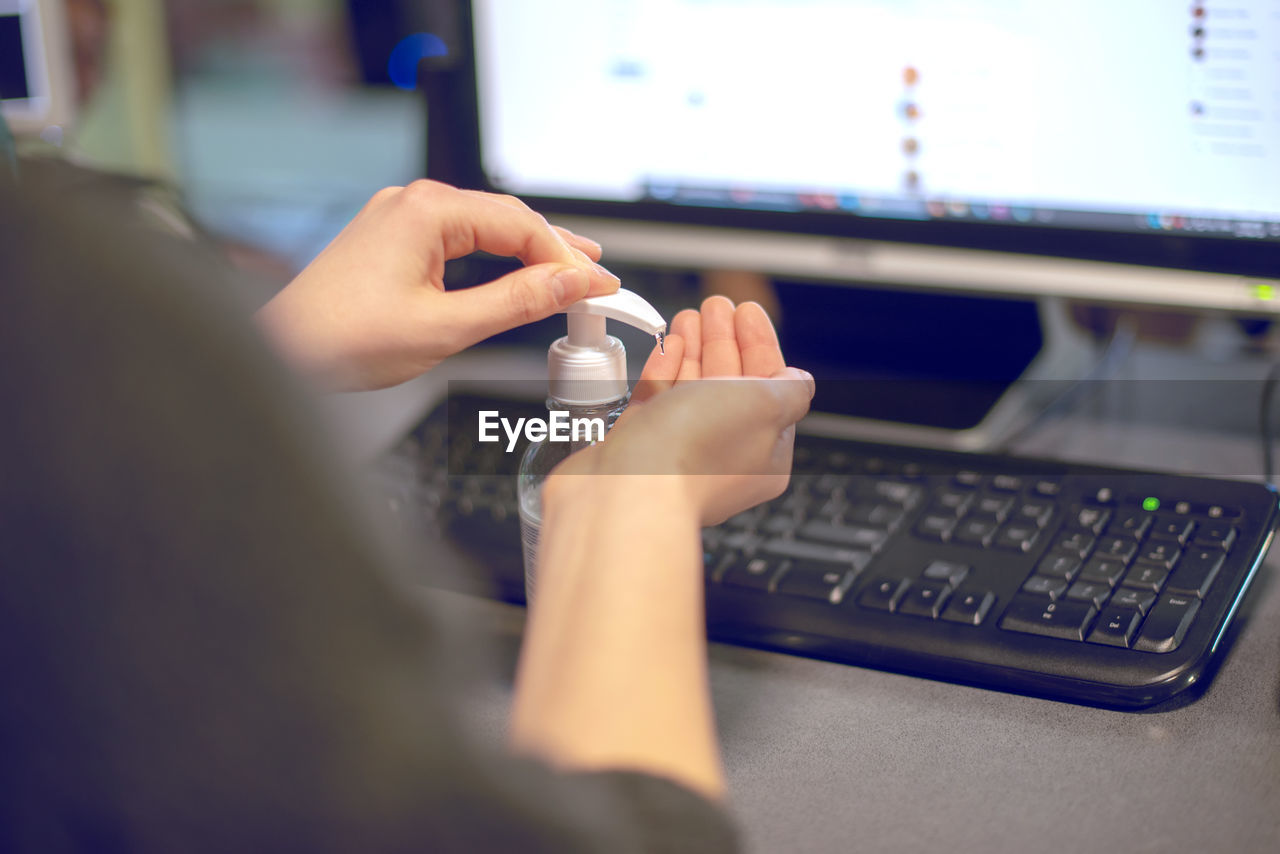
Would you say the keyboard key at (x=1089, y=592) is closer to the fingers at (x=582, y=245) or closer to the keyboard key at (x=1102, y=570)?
the keyboard key at (x=1102, y=570)

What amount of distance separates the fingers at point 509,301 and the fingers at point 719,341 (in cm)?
6

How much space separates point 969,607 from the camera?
436 mm

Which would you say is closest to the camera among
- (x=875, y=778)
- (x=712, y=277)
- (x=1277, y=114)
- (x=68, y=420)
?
(x=68, y=420)

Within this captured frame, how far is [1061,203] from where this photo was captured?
0.60 metres

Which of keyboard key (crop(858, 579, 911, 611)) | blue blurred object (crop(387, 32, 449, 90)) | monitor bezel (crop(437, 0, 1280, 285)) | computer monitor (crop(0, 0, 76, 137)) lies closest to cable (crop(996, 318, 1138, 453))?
monitor bezel (crop(437, 0, 1280, 285))

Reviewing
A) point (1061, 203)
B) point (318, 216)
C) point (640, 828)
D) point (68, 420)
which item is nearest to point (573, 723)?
point (640, 828)

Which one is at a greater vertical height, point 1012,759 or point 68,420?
point 68,420

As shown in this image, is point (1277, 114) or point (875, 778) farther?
point (1277, 114)

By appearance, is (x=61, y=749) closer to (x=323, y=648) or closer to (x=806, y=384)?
(x=323, y=648)

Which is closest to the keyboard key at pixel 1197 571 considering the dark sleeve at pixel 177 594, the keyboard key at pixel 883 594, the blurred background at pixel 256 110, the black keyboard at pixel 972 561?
the black keyboard at pixel 972 561

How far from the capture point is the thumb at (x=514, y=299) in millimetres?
433

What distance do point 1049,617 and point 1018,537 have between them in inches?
2.2

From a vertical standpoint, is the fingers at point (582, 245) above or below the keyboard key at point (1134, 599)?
above

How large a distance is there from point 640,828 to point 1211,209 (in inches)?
18.6
